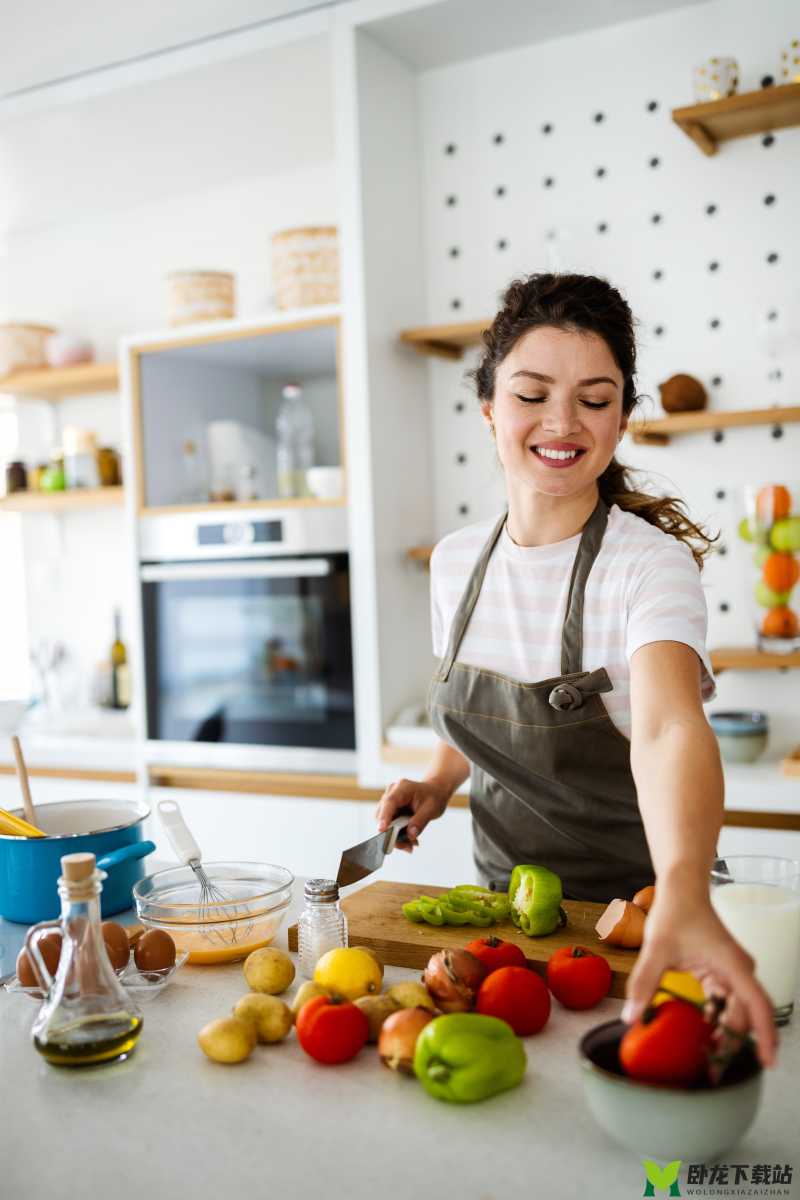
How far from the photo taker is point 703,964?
0.84 metres

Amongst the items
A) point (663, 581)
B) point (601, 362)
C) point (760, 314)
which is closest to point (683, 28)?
point (760, 314)

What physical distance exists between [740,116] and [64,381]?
2179 mm

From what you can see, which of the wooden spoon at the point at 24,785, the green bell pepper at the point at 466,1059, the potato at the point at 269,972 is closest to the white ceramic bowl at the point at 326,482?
the wooden spoon at the point at 24,785

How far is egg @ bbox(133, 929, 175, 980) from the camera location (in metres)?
1.21

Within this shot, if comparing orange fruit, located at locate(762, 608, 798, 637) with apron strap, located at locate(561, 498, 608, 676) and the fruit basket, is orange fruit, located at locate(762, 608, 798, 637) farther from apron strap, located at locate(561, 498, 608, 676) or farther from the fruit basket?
apron strap, located at locate(561, 498, 608, 676)

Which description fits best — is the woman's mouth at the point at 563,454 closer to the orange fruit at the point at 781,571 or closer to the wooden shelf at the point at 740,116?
the orange fruit at the point at 781,571

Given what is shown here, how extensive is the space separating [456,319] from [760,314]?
2.79 feet

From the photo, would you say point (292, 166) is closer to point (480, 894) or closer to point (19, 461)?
point (19, 461)

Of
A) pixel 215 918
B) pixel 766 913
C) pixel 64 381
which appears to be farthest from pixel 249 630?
pixel 766 913

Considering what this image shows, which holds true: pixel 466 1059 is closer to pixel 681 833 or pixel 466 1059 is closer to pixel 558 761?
pixel 681 833

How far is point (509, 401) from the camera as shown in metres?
1.53

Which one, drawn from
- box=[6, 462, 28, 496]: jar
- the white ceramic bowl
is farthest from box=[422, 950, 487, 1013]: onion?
box=[6, 462, 28, 496]: jar

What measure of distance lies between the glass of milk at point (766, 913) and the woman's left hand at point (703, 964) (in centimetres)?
22

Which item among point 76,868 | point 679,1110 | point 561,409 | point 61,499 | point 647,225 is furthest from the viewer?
point 61,499
